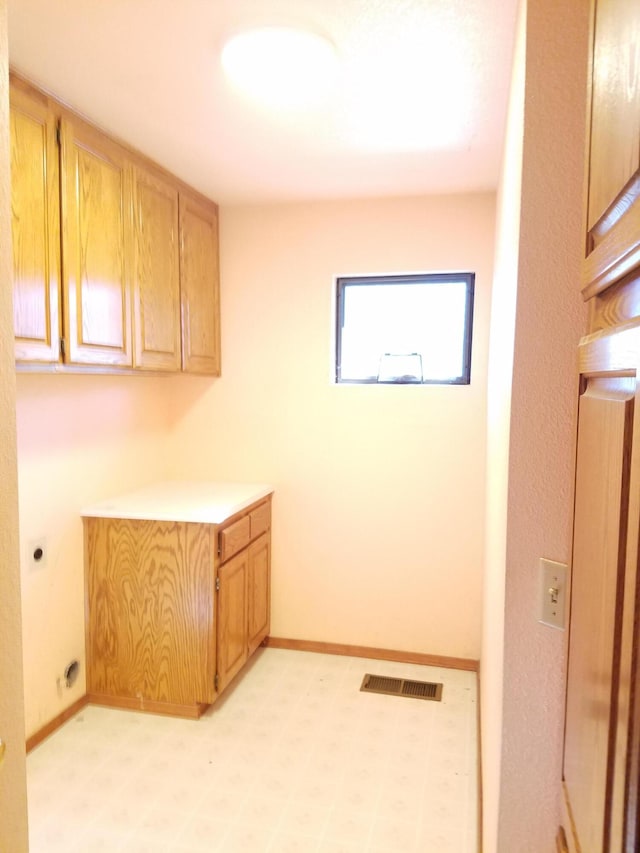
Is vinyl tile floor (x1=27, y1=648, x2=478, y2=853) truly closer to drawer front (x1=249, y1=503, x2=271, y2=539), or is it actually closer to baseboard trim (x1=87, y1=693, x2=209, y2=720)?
baseboard trim (x1=87, y1=693, x2=209, y2=720)

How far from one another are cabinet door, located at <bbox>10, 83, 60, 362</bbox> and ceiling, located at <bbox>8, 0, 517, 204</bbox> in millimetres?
134

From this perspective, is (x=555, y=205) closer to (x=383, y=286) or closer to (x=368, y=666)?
(x=383, y=286)

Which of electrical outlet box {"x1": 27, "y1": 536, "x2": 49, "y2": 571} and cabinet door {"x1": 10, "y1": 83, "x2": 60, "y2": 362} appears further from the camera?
electrical outlet box {"x1": 27, "y1": 536, "x2": 49, "y2": 571}

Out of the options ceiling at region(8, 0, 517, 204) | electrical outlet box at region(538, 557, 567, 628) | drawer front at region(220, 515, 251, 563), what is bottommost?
drawer front at region(220, 515, 251, 563)

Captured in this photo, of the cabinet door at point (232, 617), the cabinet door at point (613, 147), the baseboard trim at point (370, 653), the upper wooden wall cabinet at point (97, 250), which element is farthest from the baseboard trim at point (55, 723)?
the cabinet door at point (613, 147)

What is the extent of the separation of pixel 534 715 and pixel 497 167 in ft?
7.31

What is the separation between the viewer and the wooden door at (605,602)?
519 mm

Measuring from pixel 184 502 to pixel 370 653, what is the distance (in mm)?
1335

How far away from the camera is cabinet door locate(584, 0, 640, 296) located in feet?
1.73

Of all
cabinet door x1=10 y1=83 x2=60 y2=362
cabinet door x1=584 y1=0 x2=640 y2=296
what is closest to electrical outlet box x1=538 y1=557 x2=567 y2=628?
cabinet door x1=584 y1=0 x2=640 y2=296

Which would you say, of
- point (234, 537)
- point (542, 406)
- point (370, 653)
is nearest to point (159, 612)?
point (234, 537)

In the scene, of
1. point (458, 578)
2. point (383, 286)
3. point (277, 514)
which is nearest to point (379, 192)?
point (383, 286)

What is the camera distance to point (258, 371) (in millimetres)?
3258

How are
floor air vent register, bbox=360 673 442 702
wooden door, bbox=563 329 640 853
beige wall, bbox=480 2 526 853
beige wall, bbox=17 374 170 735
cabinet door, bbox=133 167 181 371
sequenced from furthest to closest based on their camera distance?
1. floor air vent register, bbox=360 673 442 702
2. cabinet door, bbox=133 167 181 371
3. beige wall, bbox=17 374 170 735
4. beige wall, bbox=480 2 526 853
5. wooden door, bbox=563 329 640 853
